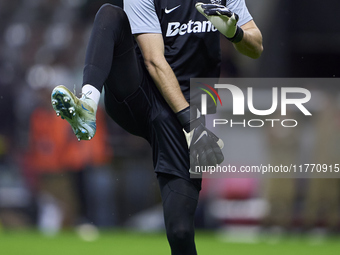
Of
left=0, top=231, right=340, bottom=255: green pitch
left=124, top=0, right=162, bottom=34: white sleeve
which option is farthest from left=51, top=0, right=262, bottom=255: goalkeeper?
left=0, top=231, right=340, bottom=255: green pitch

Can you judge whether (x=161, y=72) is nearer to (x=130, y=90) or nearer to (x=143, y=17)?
(x=130, y=90)

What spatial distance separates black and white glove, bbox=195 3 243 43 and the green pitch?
10.5 feet

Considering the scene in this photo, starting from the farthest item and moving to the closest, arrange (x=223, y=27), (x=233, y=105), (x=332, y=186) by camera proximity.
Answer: (x=233, y=105) → (x=332, y=186) → (x=223, y=27)

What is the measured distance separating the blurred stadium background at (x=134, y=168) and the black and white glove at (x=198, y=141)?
334 centimetres

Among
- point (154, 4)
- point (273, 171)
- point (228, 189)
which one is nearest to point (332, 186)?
point (273, 171)

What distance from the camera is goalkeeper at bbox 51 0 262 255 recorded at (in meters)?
3.39

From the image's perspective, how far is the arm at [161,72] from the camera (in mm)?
3502

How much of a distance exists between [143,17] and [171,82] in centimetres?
39

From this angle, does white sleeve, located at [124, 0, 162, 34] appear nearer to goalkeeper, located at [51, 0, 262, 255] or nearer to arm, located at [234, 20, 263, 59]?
goalkeeper, located at [51, 0, 262, 255]

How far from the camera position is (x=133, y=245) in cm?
687

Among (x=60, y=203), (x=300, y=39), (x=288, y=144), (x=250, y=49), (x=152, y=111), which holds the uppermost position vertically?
(x=250, y=49)

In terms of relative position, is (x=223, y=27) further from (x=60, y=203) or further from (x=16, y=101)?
(x=16, y=101)

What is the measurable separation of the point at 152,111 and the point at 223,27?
620 mm

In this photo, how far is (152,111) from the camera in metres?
3.58
